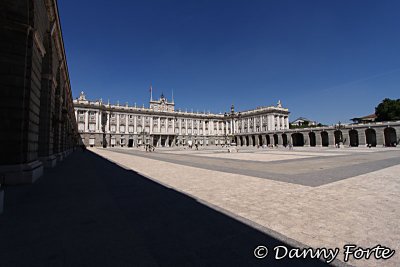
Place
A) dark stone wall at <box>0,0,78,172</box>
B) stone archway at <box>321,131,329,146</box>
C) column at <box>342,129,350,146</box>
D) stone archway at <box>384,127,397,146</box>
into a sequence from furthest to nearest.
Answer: stone archway at <box>321,131,329,146</box> → column at <box>342,129,350,146</box> → stone archway at <box>384,127,397,146</box> → dark stone wall at <box>0,0,78,172</box>

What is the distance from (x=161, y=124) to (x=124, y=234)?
81.6 m

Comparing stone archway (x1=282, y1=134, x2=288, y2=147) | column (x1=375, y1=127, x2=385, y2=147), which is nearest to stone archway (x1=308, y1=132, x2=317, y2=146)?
stone archway (x1=282, y1=134, x2=288, y2=147)

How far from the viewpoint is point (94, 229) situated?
12.3ft

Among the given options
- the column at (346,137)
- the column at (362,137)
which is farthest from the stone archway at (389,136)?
the column at (346,137)

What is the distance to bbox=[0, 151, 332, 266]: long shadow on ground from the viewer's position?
2.79 m

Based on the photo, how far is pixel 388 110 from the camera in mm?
59312

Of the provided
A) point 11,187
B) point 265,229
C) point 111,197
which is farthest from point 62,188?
point 265,229

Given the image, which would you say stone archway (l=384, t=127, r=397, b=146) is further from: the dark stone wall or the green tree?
the dark stone wall

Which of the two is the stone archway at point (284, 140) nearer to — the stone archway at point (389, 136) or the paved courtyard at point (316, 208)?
the stone archway at point (389, 136)

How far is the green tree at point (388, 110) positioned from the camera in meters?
57.3

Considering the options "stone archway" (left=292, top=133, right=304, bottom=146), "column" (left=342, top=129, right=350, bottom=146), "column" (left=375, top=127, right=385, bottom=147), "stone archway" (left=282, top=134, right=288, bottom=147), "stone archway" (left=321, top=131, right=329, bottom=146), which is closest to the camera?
"column" (left=375, top=127, right=385, bottom=147)

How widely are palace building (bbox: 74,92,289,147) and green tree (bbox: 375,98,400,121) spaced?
94.3ft

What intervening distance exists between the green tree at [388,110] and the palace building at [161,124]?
94.3 feet

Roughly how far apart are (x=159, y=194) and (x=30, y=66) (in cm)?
748
